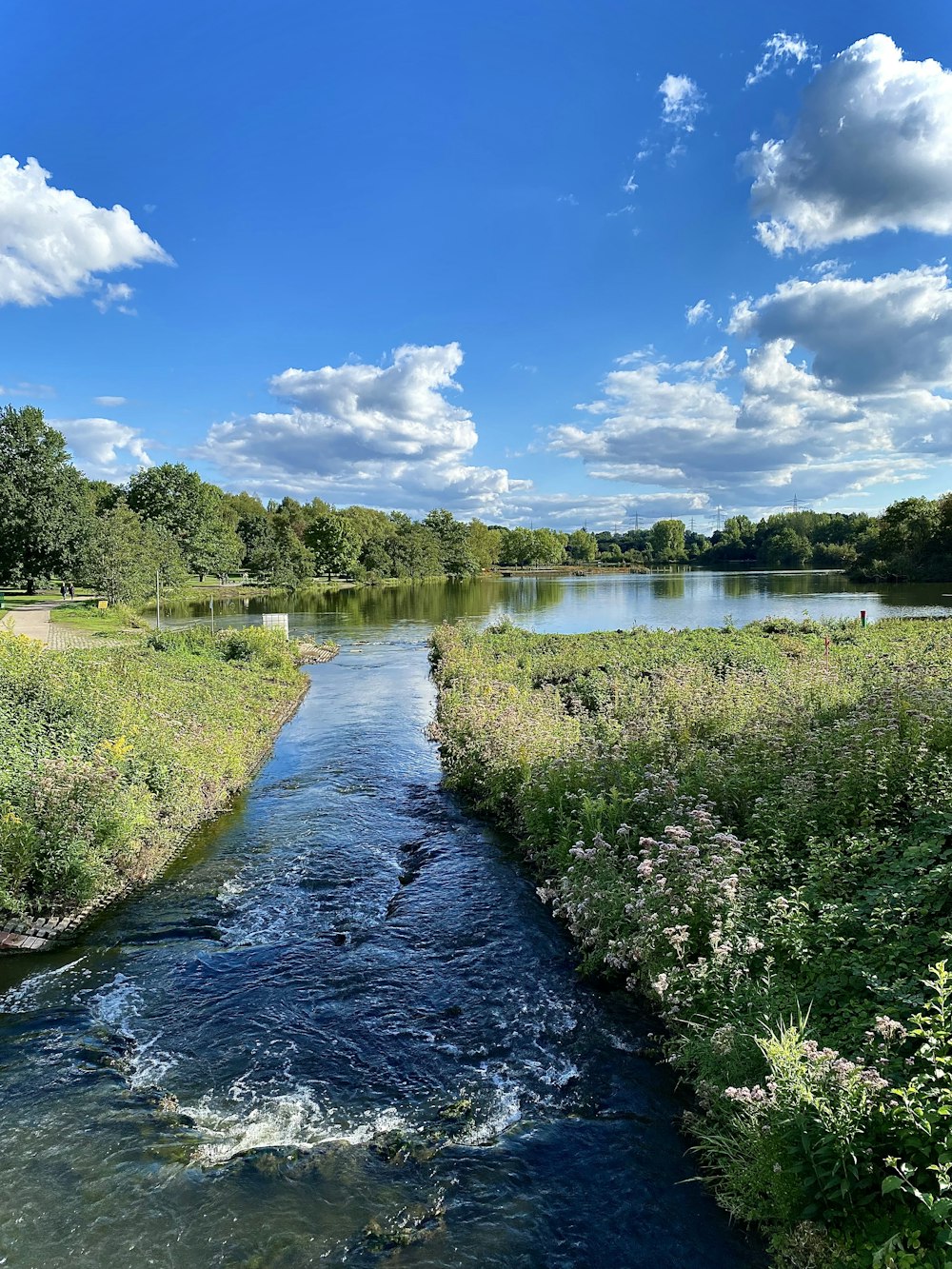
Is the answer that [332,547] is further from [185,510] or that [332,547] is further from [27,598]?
[27,598]

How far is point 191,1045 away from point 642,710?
1072cm

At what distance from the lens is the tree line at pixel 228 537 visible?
55.3 m

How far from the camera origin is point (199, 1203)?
560 centimetres

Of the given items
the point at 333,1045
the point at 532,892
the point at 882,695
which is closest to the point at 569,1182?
the point at 333,1045

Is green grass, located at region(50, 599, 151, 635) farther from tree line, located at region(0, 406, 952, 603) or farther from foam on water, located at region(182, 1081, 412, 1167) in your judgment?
foam on water, located at region(182, 1081, 412, 1167)

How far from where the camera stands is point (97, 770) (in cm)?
1128

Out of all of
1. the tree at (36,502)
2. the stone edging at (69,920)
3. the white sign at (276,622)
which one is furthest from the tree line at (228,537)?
the stone edging at (69,920)

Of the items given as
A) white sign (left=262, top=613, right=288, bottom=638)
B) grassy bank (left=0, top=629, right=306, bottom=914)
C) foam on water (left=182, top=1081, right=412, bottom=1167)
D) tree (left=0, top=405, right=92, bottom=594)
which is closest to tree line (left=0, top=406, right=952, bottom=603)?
tree (left=0, top=405, right=92, bottom=594)

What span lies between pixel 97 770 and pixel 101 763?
51cm

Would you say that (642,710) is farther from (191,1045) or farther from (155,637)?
(155,637)

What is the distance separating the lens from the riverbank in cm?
1014

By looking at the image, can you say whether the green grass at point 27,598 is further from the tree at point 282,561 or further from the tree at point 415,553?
the tree at point 415,553

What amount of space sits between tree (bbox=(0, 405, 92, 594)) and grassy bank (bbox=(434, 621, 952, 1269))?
53231 mm

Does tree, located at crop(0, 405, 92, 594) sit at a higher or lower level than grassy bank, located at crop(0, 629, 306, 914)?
higher
